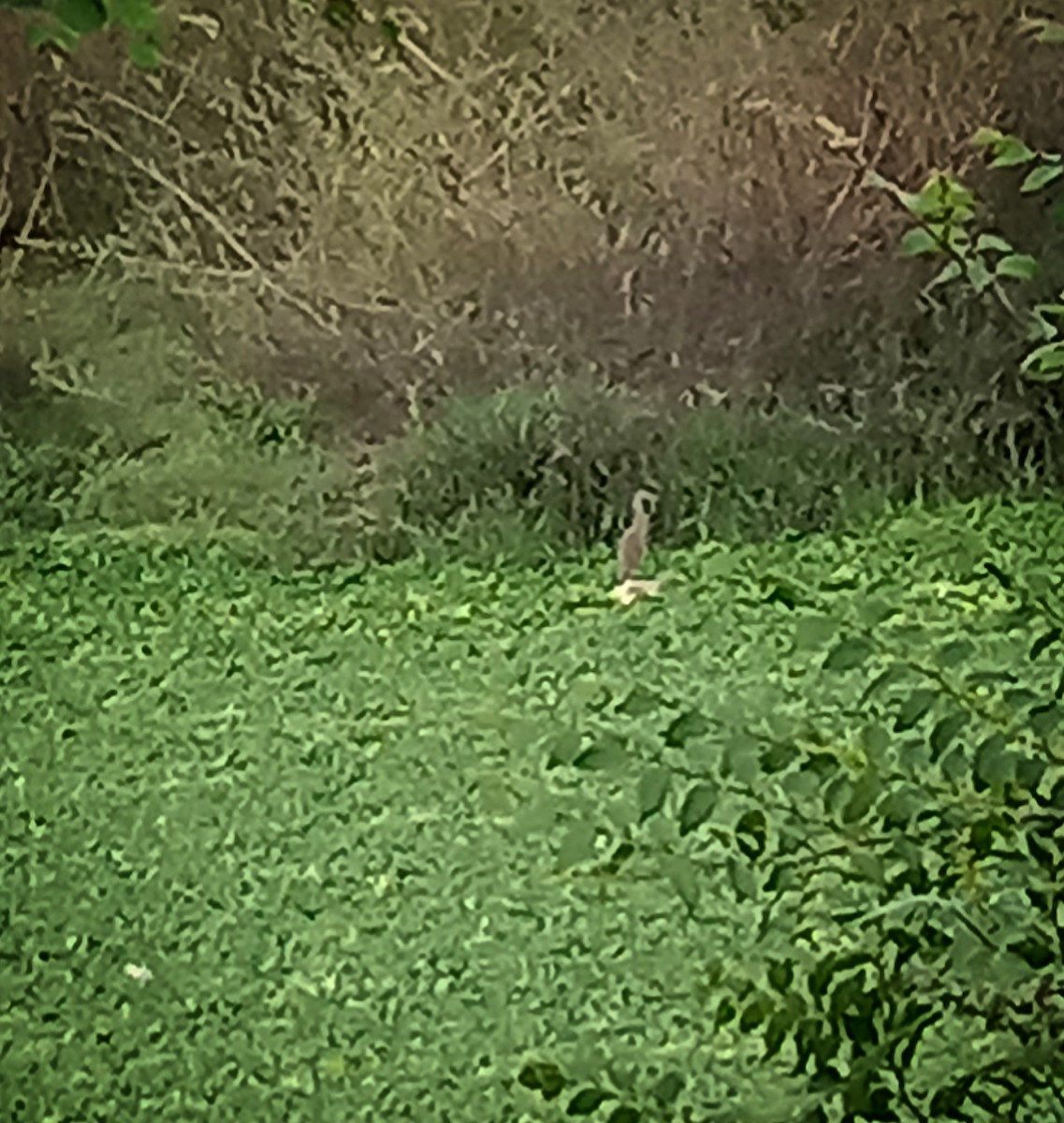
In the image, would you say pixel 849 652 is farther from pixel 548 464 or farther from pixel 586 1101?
pixel 548 464

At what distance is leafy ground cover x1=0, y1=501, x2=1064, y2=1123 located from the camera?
932mm

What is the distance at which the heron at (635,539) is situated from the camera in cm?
166

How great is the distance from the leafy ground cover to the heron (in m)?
0.04

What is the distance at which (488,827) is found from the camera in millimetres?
1447

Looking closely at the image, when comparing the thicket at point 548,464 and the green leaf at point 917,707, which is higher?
the green leaf at point 917,707

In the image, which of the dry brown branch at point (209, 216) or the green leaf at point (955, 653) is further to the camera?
the dry brown branch at point (209, 216)

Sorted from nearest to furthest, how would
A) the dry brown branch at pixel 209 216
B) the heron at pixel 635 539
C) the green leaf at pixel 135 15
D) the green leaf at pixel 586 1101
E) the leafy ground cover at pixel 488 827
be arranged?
the green leaf at pixel 586 1101
the leafy ground cover at pixel 488 827
the green leaf at pixel 135 15
the dry brown branch at pixel 209 216
the heron at pixel 635 539

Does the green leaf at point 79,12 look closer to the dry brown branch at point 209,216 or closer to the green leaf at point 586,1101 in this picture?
the dry brown branch at point 209,216

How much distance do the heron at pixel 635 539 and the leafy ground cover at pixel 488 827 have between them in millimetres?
35

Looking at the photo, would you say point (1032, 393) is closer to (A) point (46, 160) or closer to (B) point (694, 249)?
(B) point (694, 249)

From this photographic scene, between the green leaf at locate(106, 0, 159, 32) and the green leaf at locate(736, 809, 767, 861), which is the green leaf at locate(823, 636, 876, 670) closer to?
the green leaf at locate(736, 809, 767, 861)

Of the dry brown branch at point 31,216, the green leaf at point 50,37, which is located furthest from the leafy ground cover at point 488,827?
the green leaf at point 50,37

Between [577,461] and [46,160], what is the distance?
58 centimetres

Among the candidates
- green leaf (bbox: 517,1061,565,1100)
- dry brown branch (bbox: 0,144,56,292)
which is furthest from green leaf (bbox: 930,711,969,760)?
dry brown branch (bbox: 0,144,56,292)
